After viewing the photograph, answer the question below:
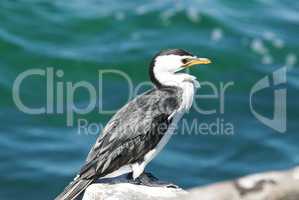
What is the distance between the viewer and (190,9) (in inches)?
1093

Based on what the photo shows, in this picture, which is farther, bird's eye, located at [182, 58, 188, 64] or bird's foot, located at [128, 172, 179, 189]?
bird's eye, located at [182, 58, 188, 64]

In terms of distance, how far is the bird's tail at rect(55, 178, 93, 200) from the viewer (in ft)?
34.9

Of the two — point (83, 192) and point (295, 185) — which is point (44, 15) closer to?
point (83, 192)

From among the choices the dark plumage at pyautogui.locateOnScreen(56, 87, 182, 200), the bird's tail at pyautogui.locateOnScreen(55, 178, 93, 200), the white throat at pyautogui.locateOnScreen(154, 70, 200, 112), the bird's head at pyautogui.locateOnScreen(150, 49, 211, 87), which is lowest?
the bird's tail at pyautogui.locateOnScreen(55, 178, 93, 200)

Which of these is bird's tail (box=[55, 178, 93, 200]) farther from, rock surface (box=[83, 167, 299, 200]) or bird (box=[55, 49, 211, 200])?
rock surface (box=[83, 167, 299, 200])

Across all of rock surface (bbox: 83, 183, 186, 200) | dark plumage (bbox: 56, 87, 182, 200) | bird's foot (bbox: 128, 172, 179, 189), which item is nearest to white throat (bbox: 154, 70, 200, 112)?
dark plumage (bbox: 56, 87, 182, 200)

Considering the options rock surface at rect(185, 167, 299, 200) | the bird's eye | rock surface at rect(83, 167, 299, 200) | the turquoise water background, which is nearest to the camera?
rock surface at rect(83, 167, 299, 200)

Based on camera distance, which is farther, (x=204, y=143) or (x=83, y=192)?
(x=204, y=143)

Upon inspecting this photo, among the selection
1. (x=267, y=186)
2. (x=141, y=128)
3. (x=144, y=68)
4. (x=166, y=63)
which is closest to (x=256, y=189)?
(x=267, y=186)

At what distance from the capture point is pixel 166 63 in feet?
37.4

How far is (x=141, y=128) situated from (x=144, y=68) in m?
13.4

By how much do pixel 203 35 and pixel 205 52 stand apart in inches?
56.6

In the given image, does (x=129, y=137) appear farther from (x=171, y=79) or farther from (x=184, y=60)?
(x=184, y=60)

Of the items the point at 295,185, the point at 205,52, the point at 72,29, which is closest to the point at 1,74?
the point at 72,29
